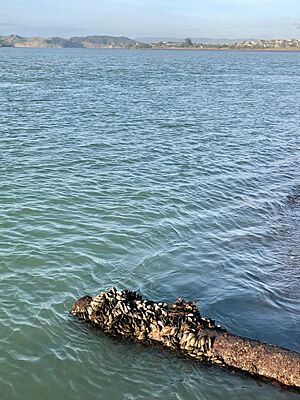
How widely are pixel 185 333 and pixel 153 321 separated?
0.70m

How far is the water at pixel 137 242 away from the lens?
9.02m

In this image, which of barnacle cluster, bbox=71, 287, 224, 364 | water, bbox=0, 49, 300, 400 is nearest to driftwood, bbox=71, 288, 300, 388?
barnacle cluster, bbox=71, 287, 224, 364

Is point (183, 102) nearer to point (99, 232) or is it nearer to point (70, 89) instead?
point (70, 89)

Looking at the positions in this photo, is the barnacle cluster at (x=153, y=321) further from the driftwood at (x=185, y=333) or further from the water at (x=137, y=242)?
the water at (x=137, y=242)

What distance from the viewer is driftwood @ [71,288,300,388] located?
344 inches

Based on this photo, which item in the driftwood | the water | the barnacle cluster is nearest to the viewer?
the driftwood

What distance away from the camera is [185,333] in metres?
9.47

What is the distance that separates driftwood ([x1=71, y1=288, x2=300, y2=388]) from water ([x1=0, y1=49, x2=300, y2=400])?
250 millimetres

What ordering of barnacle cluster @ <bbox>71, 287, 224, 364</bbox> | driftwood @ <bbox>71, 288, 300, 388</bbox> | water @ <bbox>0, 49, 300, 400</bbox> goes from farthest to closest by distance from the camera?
barnacle cluster @ <bbox>71, 287, 224, 364</bbox>
water @ <bbox>0, 49, 300, 400</bbox>
driftwood @ <bbox>71, 288, 300, 388</bbox>

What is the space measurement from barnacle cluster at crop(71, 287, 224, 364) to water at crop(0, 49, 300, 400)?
0.29 metres

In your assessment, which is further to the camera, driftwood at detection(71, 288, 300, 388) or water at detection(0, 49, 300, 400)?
water at detection(0, 49, 300, 400)

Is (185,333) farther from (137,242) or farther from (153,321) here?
(137,242)

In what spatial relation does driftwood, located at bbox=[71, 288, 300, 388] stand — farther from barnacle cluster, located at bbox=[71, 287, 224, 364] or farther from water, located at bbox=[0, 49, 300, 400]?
Result: water, located at bbox=[0, 49, 300, 400]

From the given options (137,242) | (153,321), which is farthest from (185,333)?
(137,242)
